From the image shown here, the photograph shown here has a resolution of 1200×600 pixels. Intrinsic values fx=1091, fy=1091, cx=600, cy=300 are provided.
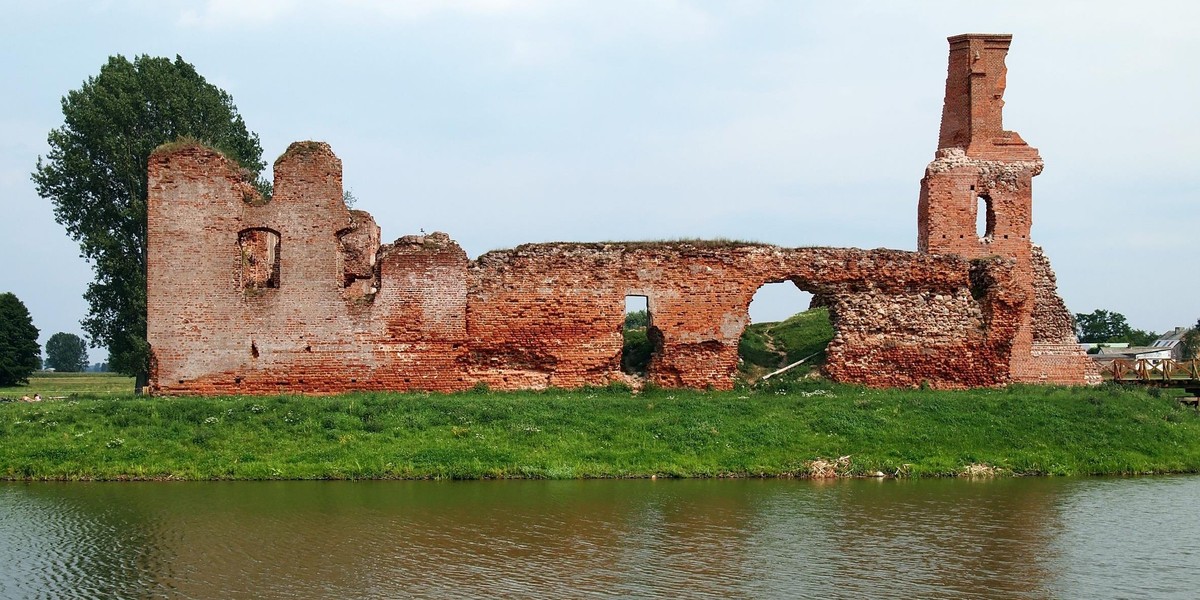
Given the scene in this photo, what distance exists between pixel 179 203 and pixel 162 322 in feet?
5.72

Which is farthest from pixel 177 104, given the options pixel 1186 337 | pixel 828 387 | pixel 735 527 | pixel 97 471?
pixel 1186 337

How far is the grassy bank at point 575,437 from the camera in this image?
12.5m

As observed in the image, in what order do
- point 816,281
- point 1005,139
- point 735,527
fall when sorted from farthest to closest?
point 1005,139
point 816,281
point 735,527

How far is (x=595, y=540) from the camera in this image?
891 centimetres

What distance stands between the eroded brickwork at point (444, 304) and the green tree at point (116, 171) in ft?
24.8

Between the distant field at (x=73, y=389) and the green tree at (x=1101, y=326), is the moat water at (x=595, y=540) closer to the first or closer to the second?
the distant field at (x=73, y=389)

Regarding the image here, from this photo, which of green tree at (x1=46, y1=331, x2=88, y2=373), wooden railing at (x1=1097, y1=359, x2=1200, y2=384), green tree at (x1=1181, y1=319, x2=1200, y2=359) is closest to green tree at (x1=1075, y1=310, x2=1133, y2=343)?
green tree at (x1=1181, y1=319, x2=1200, y2=359)

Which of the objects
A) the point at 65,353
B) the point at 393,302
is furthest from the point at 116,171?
the point at 65,353

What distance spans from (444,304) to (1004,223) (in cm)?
1092

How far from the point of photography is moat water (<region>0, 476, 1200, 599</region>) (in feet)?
24.6

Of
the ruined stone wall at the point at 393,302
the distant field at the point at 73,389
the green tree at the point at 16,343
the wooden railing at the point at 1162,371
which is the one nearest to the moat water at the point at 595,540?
the ruined stone wall at the point at 393,302

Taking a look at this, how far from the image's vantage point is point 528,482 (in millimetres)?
12109

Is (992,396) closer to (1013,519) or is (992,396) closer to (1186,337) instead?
(1013,519)

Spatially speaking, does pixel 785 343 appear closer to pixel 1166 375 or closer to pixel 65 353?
pixel 1166 375
